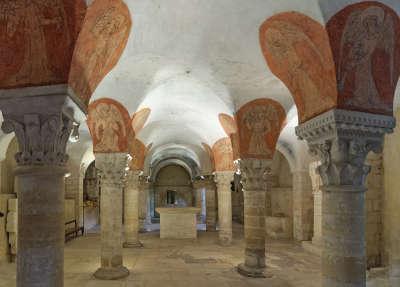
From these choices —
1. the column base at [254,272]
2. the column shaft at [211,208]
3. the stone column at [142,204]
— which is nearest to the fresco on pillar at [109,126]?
the column base at [254,272]

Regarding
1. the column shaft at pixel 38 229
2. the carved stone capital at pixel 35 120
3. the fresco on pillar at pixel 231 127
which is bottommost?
the column shaft at pixel 38 229

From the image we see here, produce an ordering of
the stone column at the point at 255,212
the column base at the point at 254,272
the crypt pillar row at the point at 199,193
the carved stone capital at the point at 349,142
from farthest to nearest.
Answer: the crypt pillar row at the point at 199,193 < the stone column at the point at 255,212 < the column base at the point at 254,272 < the carved stone capital at the point at 349,142

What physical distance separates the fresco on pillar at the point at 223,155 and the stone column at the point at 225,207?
233mm

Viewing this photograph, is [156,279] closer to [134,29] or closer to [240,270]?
[240,270]

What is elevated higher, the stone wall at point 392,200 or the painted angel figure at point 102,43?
the painted angel figure at point 102,43

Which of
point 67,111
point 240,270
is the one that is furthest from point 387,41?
point 240,270

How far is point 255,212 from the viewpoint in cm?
953

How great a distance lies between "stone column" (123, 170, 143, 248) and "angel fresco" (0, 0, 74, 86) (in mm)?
11012

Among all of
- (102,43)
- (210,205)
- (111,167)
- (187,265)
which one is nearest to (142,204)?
(210,205)

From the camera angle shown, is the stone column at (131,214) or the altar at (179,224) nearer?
the stone column at (131,214)

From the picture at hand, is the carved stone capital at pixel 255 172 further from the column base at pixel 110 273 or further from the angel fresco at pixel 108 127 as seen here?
the column base at pixel 110 273

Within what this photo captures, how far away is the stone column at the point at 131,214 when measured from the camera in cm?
1437

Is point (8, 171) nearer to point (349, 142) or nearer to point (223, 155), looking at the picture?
point (223, 155)

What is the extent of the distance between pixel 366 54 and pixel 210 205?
54.6ft
